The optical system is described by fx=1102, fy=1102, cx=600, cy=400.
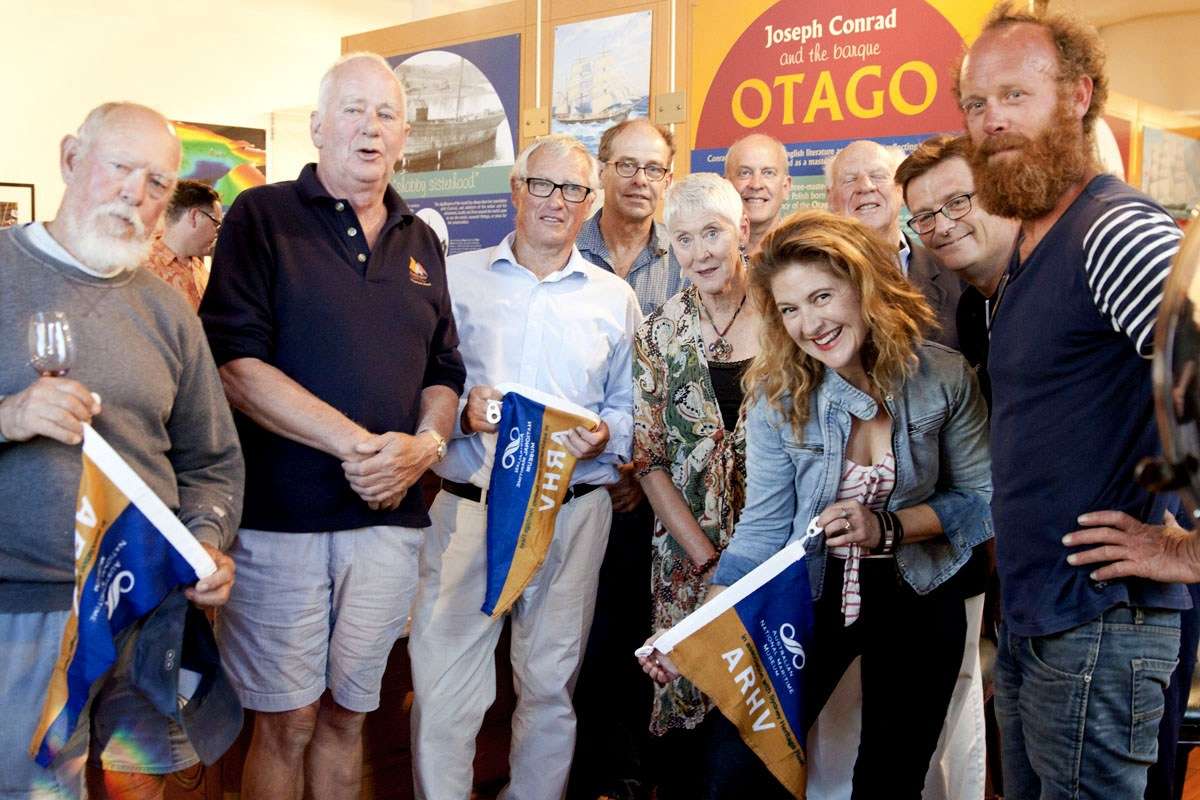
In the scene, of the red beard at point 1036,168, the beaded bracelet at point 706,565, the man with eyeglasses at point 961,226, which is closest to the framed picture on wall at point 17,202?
the beaded bracelet at point 706,565

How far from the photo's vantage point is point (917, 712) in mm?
2342

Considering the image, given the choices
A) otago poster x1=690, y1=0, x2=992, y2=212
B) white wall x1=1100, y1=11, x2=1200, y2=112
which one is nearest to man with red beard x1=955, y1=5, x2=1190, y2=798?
otago poster x1=690, y1=0, x2=992, y2=212

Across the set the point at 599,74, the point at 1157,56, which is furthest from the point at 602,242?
the point at 1157,56

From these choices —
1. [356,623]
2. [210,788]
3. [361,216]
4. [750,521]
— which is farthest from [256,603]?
[750,521]

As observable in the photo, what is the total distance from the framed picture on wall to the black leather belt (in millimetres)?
6253

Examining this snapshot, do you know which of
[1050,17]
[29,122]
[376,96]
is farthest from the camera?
[29,122]

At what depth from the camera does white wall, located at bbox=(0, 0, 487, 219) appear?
8.03 m

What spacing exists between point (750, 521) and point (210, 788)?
157cm

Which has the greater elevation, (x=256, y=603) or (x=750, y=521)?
(x=750, y=521)

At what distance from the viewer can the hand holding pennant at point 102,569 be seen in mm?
1972

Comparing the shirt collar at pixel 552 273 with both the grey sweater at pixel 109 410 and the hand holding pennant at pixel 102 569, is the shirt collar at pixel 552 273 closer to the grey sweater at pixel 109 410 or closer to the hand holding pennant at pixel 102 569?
the grey sweater at pixel 109 410

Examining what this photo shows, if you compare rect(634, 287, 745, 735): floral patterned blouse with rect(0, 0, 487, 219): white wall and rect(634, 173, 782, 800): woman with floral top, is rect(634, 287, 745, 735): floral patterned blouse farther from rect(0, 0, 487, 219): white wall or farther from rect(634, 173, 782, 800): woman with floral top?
rect(0, 0, 487, 219): white wall

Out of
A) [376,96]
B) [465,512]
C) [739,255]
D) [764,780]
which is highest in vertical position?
[376,96]

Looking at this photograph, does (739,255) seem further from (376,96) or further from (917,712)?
(917,712)
